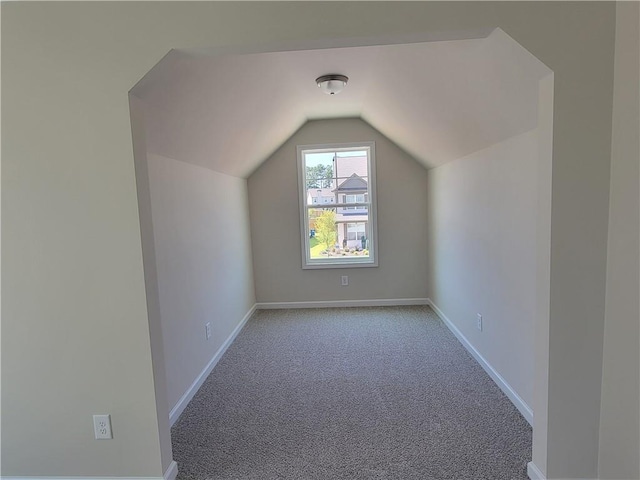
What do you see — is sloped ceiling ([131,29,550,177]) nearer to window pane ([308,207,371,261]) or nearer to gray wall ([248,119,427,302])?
gray wall ([248,119,427,302])

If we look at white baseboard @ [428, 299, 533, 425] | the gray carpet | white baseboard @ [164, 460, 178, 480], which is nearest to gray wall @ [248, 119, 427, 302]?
white baseboard @ [428, 299, 533, 425]

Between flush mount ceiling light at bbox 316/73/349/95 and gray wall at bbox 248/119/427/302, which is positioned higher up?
flush mount ceiling light at bbox 316/73/349/95

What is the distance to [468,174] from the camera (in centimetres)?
297

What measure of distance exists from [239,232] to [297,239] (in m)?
0.80

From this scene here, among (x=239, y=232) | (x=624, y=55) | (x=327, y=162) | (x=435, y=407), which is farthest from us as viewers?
(x=327, y=162)

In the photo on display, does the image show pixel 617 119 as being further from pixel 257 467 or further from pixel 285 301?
pixel 285 301

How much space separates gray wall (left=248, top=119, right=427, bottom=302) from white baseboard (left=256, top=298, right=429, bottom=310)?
5 cm

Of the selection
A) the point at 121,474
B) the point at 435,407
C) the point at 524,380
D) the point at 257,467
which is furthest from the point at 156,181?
the point at 524,380

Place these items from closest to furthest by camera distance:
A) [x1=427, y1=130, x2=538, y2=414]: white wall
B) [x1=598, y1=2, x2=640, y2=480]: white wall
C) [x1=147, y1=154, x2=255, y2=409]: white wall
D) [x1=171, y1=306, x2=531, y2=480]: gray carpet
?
[x1=598, y1=2, x2=640, y2=480]: white wall
[x1=171, y1=306, x2=531, y2=480]: gray carpet
[x1=427, y1=130, x2=538, y2=414]: white wall
[x1=147, y1=154, x2=255, y2=409]: white wall

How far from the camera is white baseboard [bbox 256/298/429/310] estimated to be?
4531mm

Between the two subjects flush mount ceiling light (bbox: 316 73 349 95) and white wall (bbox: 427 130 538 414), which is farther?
flush mount ceiling light (bbox: 316 73 349 95)

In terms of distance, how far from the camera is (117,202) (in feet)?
5.07

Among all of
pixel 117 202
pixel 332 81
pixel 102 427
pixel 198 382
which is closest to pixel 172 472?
pixel 102 427

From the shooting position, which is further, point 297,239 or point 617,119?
point 297,239
